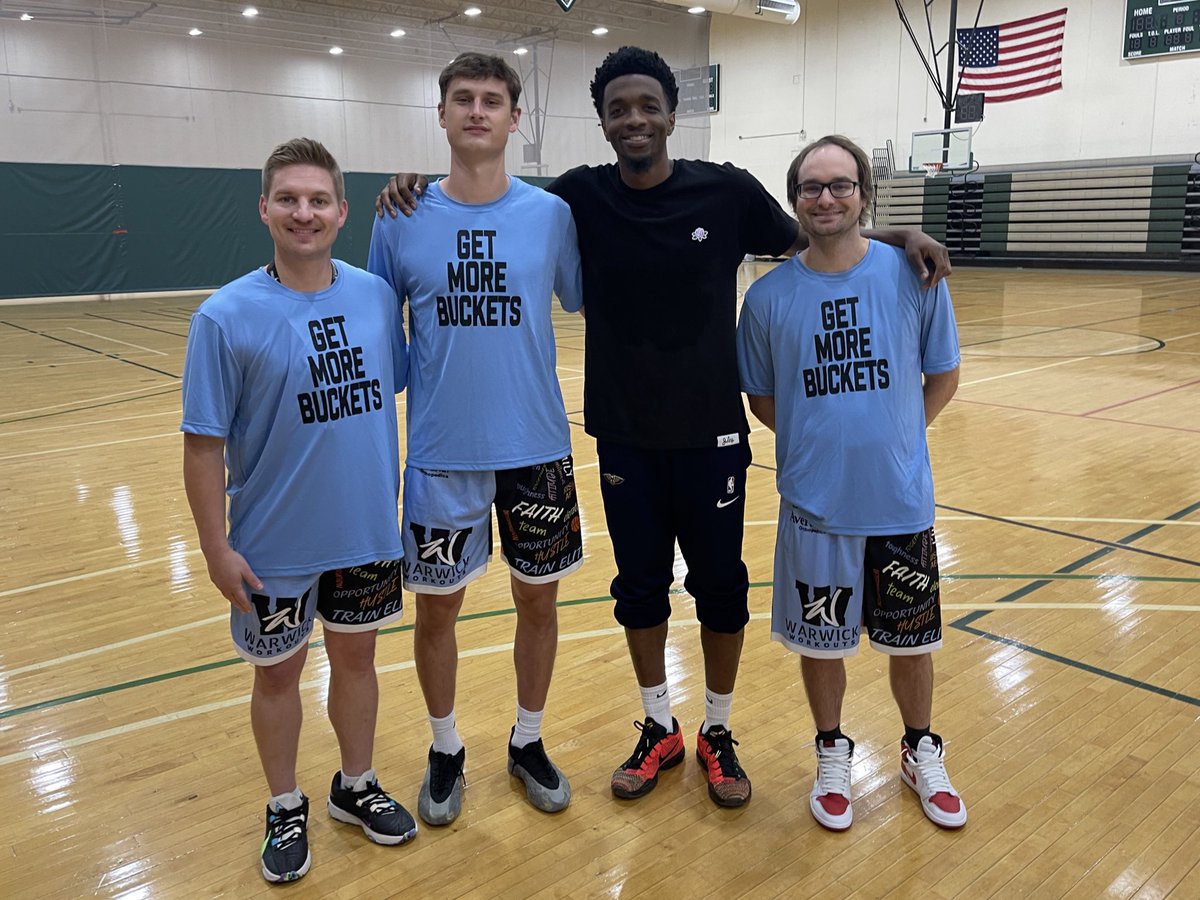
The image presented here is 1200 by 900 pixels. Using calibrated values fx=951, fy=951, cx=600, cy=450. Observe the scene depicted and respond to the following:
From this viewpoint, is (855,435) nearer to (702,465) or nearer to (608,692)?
(702,465)

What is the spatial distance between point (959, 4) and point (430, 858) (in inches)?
786

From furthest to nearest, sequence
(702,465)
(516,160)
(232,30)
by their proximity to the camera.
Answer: (516,160) → (232,30) → (702,465)

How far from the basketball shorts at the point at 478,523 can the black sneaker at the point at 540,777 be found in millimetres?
477

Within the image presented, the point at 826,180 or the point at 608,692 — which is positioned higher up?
the point at 826,180

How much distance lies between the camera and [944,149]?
17.8 m

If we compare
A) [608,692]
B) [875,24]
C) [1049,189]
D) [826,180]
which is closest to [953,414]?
[608,692]

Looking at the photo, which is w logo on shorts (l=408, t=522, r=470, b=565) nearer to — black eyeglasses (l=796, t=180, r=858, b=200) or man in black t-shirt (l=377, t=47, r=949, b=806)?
man in black t-shirt (l=377, t=47, r=949, b=806)

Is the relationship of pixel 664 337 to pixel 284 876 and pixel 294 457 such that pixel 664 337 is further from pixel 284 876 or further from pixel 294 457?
pixel 284 876

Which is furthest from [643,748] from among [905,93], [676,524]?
[905,93]

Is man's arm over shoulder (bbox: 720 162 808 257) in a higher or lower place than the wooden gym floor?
higher

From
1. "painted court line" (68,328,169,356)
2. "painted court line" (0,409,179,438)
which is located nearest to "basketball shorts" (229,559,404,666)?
"painted court line" (0,409,179,438)

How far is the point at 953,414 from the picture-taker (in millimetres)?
6508

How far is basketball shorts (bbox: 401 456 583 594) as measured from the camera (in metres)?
2.13

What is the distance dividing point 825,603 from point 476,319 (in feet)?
3.28
